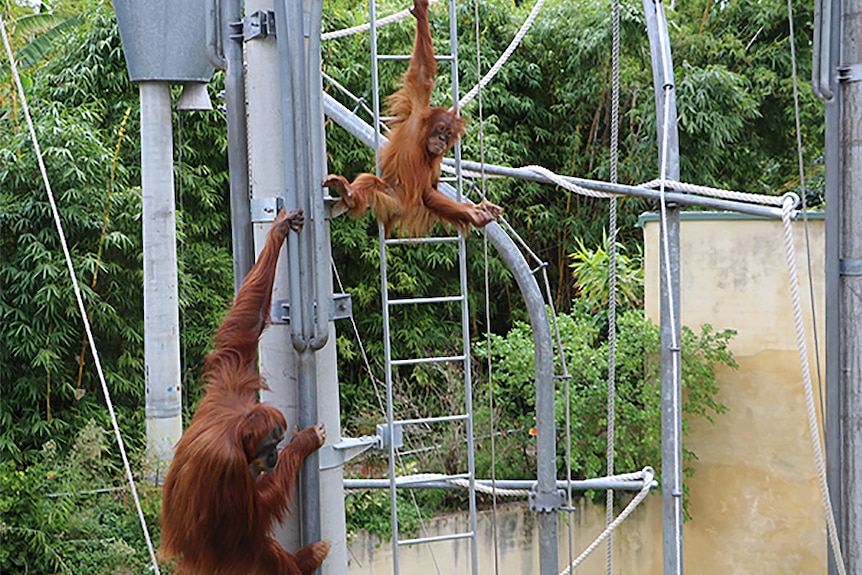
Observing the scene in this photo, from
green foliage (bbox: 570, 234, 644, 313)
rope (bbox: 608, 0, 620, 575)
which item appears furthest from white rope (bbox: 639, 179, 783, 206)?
green foliage (bbox: 570, 234, 644, 313)

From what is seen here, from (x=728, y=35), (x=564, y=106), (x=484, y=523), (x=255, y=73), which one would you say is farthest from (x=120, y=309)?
(x=728, y=35)

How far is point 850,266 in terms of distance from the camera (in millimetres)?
2088

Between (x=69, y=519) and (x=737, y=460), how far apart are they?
388cm

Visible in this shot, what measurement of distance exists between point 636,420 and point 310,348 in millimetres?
4572

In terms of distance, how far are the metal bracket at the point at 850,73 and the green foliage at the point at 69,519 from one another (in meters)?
3.68

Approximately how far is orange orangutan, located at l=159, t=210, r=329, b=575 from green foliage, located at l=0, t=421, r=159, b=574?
2677 millimetres

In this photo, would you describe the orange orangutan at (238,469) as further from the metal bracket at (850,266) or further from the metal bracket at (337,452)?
the metal bracket at (850,266)

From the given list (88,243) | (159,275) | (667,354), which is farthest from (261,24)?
(88,243)

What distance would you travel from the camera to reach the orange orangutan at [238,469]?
1793 millimetres

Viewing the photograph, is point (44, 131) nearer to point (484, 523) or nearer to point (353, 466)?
point (353, 466)

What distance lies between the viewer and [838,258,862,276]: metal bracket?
208 centimetres

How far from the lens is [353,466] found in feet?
20.5

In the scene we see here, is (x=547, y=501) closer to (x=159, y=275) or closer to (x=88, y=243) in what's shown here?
(x=159, y=275)

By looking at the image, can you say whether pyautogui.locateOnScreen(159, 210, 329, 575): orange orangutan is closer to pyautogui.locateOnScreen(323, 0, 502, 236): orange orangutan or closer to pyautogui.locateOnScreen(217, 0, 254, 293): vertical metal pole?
pyautogui.locateOnScreen(217, 0, 254, 293): vertical metal pole
